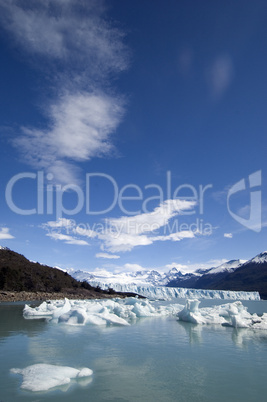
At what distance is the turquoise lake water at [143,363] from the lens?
6.23m

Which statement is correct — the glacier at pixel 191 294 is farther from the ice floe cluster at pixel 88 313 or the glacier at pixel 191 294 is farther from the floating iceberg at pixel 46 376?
the floating iceberg at pixel 46 376

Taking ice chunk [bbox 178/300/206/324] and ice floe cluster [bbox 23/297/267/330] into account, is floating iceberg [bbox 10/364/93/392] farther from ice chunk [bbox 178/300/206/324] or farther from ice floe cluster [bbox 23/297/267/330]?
ice chunk [bbox 178/300/206/324]

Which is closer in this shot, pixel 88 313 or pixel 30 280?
pixel 88 313

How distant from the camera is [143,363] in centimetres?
906

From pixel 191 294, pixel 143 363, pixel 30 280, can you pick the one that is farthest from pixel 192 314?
pixel 191 294

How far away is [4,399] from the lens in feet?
18.5

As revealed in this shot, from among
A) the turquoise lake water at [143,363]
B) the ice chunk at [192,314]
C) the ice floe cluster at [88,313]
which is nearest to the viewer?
the turquoise lake water at [143,363]

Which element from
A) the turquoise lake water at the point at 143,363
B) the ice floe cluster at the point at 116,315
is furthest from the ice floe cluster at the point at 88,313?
the turquoise lake water at the point at 143,363

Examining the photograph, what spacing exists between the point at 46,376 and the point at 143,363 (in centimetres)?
353

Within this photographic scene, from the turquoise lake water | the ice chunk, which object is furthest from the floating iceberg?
the ice chunk

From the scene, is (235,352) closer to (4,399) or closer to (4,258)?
(4,399)

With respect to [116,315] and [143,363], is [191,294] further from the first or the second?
[143,363]

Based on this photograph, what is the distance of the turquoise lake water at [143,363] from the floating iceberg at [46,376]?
0.61 feet

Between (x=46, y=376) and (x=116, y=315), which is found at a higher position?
(x=46, y=376)
